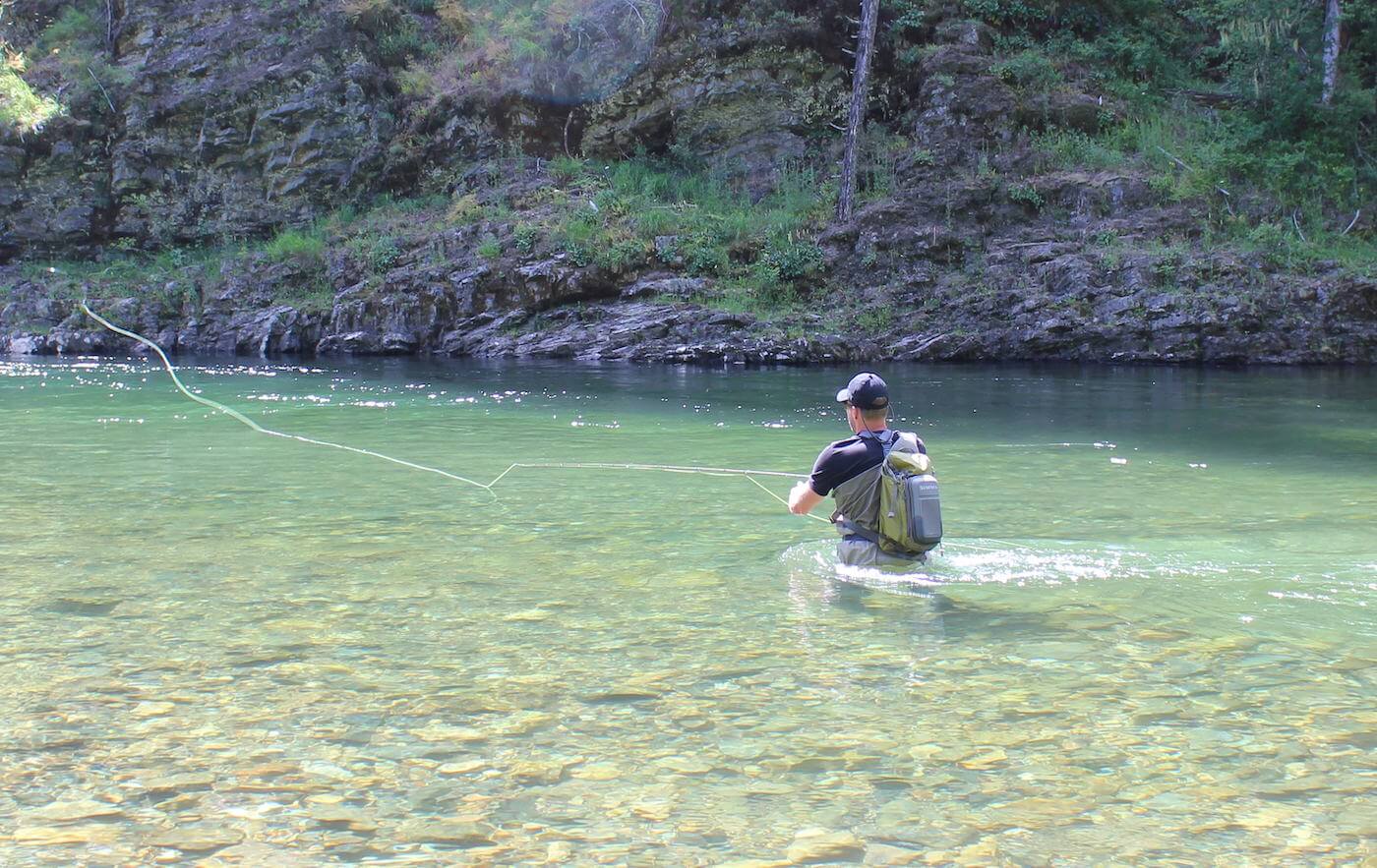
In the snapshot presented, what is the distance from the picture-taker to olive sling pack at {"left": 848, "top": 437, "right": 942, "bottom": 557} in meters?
5.89

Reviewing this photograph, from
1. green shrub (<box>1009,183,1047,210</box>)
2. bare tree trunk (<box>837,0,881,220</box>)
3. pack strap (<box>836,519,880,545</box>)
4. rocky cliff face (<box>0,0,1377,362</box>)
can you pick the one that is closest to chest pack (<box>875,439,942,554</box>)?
pack strap (<box>836,519,880,545</box>)

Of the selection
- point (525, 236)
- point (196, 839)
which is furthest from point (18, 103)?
point (196, 839)

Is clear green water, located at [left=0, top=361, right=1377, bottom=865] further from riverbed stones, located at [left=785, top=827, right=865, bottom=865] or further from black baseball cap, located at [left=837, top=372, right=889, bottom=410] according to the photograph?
black baseball cap, located at [left=837, top=372, right=889, bottom=410]

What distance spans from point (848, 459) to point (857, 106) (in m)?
25.0

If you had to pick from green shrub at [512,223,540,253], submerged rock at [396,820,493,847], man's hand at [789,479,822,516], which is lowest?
submerged rock at [396,820,493,847]

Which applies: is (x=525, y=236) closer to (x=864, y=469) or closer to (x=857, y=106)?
(x=857, y=106)

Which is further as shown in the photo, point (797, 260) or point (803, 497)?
point (797, 260)

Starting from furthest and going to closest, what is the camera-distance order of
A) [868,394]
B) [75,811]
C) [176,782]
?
1. [868,394]
2. [176,782]
3. [75,811]

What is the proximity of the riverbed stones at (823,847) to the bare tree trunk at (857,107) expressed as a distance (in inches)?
1036

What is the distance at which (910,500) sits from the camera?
591 centimetres

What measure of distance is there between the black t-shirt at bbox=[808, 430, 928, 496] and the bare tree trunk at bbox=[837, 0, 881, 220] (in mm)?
23170

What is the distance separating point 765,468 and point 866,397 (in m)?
4.21

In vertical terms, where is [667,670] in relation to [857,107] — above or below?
below

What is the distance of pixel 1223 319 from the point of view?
2341 cm
